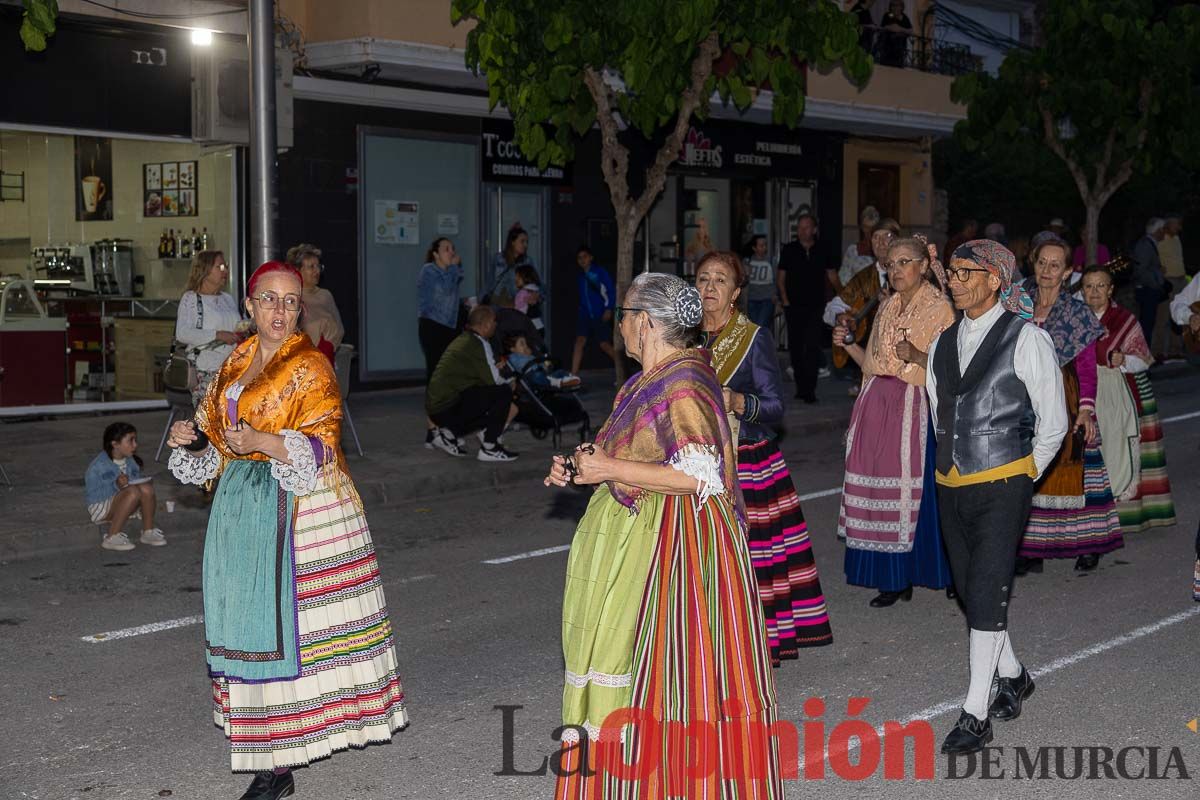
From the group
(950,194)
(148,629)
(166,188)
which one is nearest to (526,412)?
(166,188)

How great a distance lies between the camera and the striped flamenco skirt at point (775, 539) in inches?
270

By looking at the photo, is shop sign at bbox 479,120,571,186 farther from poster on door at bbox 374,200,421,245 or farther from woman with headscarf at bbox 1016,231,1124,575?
woman with headscarf at bbox 1016,231,1124,575

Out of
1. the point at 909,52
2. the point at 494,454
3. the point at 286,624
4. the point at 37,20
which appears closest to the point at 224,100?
the point at 37,20

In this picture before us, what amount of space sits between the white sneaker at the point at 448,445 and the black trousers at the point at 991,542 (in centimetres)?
779

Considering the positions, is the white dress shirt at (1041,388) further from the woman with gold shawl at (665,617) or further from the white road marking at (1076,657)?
the woman with gold shawl at (665,617)

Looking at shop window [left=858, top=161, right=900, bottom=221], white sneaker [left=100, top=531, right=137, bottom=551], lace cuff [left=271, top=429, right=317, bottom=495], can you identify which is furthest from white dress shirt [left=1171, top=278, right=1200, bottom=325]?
shop window [left=858, top=161, right=900, bottom=221]

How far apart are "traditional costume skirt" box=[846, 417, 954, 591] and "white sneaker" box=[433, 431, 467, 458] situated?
5.73m

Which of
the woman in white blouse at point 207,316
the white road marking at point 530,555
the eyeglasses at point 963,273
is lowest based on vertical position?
the white road marking at point 530,555

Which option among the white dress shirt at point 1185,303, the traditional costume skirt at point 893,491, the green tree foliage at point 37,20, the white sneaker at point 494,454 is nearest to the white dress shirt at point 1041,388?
the traditional costume skirt at point 893,491

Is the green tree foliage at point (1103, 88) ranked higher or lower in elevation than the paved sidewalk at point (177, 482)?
higher

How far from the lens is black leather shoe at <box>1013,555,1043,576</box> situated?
8891 mm

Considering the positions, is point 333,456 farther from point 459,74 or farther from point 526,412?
point 459,74

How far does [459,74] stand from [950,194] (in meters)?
18.9

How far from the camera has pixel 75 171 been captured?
15.5 m
